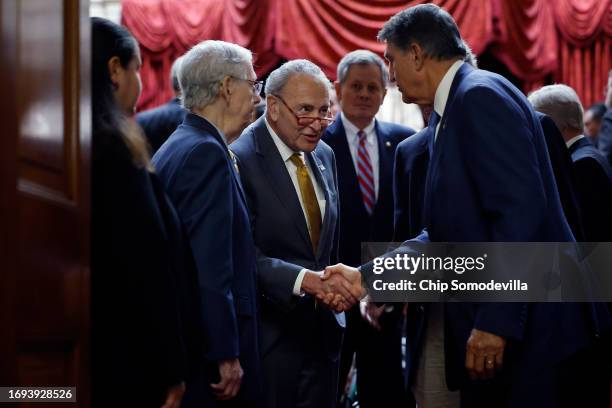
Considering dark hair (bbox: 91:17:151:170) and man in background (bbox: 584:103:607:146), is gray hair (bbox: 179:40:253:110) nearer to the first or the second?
dark hair (bbox: 91:17:151:170)

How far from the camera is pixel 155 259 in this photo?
1875 mm

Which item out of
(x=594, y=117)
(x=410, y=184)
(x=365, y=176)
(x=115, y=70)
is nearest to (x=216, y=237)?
(x=115, y=70)

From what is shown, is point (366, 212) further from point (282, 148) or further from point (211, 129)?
point (211, 129)

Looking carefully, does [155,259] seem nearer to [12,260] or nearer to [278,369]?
[12,260]

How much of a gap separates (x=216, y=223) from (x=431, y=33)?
83 cm

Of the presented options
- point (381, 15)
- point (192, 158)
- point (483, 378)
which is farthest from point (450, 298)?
point (381, 15)

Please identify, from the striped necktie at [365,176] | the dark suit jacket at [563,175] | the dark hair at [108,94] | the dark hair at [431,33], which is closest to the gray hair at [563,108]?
the dark suit jacket at [563,175]

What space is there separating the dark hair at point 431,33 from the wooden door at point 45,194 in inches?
43.9

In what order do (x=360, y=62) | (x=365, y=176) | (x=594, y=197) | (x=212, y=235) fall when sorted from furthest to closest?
(x=360, y=62), (x=365, y=176), (x=594, y=197), (x=212, y=235)

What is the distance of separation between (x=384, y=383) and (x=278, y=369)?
3.97 ft

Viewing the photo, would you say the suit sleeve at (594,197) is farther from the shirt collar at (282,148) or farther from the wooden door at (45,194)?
the wooden door at (45,194)

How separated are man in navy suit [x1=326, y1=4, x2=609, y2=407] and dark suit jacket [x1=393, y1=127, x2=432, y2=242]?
1.65 feet

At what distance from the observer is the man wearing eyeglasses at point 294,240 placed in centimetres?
289

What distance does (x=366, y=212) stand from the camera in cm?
405
